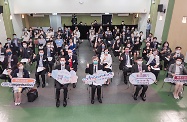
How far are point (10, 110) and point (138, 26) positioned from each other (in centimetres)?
1320

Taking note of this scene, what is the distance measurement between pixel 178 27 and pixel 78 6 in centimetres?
749

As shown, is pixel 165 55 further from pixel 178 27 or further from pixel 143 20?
pixel 143 20

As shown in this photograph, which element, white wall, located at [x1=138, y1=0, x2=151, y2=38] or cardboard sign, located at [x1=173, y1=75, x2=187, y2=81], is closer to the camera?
cardboard sign, located at [x1=173, y1=75, x2=187, y2=81]

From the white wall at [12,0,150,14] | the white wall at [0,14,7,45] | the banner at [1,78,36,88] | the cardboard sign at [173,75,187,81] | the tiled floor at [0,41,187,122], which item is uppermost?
the white wall at [12,0,150,14]

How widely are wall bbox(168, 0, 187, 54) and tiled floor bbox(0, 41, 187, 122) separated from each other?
3813 mm

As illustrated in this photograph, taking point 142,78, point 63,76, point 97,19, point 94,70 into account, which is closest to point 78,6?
point 97,19

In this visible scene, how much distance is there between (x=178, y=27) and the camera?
8852 mm

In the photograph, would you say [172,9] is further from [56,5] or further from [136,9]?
[56,5]

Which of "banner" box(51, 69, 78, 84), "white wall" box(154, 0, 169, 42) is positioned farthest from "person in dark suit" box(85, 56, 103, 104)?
"white wall" box(154, 0, 169, 42)

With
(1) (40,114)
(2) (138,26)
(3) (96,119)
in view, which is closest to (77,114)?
(3) (96,119)

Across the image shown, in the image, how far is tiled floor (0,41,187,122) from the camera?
4.59 m

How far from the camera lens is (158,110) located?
16.3 ft

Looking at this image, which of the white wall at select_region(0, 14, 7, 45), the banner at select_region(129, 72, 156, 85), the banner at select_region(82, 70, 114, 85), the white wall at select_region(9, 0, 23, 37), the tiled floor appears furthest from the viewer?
the white wall at select_region(9, 0, 23, 37)

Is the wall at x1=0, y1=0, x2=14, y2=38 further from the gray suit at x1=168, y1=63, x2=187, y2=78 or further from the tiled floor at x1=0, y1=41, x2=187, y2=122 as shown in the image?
the gray suit at x1=168, y1=63, x2=187, y2=78
